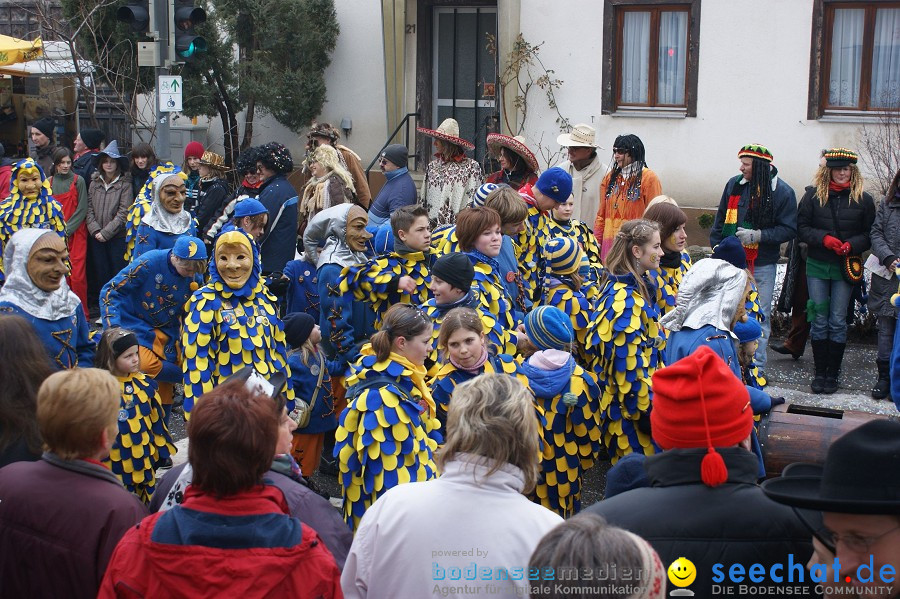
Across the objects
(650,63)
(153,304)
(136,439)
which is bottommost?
(136,439)

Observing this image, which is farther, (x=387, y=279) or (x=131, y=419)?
(x=387, y=279)

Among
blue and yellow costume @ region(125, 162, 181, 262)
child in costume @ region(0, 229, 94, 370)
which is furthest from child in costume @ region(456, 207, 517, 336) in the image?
blue and yellow costume @ region(125, 162, 181, 262)

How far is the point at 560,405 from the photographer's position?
5316 millimetres

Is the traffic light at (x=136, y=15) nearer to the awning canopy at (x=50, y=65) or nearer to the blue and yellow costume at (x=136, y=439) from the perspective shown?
the blue and yellow costume at (x=136, y=439)

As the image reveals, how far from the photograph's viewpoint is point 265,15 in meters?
15.0

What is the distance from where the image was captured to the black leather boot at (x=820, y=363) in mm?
8711

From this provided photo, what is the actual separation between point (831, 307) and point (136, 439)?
19.3 feet

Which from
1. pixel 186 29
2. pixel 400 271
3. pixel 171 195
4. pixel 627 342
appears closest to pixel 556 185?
pixel 400 271

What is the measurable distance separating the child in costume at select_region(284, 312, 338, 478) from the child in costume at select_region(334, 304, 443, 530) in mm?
1733

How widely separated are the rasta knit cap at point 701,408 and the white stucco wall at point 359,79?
41.9ft

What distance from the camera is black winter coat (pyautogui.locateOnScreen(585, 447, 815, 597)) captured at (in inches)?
117

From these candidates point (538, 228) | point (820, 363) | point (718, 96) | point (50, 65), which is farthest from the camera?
point (50, 65)

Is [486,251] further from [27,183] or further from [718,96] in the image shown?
[718,96]

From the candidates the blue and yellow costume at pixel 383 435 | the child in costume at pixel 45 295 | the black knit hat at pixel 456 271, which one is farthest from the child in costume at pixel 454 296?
the child in costume at pixel 45 295
